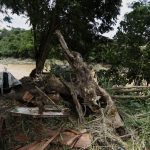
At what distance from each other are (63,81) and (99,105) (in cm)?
85

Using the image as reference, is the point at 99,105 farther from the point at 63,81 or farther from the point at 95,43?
the point at 95,43

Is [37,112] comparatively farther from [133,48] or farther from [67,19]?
[67,19]

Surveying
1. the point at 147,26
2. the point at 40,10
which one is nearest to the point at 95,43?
the point at 40,10

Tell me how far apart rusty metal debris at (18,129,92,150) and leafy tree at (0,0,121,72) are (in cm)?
728

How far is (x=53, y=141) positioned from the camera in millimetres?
5656

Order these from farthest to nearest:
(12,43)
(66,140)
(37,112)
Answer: (12,43), (37,112), (66,140)

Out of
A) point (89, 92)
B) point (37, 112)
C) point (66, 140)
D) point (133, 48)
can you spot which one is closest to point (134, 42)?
point (133, 48)

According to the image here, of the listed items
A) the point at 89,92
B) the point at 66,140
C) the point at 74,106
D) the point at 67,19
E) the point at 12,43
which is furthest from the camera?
the point at 12,43

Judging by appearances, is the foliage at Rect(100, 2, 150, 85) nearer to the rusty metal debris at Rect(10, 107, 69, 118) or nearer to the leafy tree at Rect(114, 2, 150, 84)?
the leafy tree at Rect(114, 2, 150, 84)

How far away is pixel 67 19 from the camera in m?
13.4

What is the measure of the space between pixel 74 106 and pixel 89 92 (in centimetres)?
46

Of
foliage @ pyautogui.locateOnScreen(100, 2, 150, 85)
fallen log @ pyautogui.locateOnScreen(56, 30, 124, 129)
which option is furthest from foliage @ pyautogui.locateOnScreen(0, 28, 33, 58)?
fallen log @ pyautogui.locateOnScreen(56, 30, 124, 129)

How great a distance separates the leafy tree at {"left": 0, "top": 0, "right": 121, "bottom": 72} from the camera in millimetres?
13258

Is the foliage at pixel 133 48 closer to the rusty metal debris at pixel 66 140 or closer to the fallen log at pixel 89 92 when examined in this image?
the fallen log at pixel 89 92
